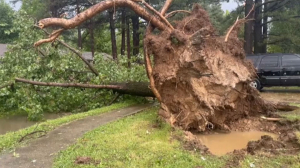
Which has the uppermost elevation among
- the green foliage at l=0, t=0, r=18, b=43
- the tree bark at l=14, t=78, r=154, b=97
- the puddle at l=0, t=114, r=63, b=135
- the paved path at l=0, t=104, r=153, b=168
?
the green foliage at l=0, t=0, r=18, b=43

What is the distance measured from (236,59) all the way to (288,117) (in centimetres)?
186

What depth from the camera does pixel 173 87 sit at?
7.04 metres

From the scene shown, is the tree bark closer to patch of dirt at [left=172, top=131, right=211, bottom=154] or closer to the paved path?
the paved path

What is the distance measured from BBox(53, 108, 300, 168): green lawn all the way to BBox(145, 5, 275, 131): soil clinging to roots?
2.76 ft

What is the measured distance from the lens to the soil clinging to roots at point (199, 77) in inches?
263

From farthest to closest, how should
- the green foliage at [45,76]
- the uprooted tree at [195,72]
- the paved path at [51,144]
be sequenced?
the green foliage at [45,76] < the uprooted tree at [195,72] < the paved path at [51,144]

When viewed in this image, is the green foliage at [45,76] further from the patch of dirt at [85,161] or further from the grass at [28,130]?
the patch of dirt at [85,161]

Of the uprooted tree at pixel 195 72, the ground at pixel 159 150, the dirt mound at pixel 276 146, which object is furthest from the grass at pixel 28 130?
the dirt mound at pixel 276 146

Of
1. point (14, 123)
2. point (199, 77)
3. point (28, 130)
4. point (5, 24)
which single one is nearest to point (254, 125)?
point (199, 77)

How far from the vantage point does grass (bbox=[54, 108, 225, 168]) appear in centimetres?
451

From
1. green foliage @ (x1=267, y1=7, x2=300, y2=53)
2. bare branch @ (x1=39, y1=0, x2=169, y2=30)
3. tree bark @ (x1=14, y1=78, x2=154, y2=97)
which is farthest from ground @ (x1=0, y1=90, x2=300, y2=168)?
green foliage @ (x1=267, y1=7, x2=300, y2=53)

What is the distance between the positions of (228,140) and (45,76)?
616cm

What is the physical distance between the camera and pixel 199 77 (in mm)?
6750

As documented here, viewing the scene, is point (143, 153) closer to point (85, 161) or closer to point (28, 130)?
point (85, 161)
